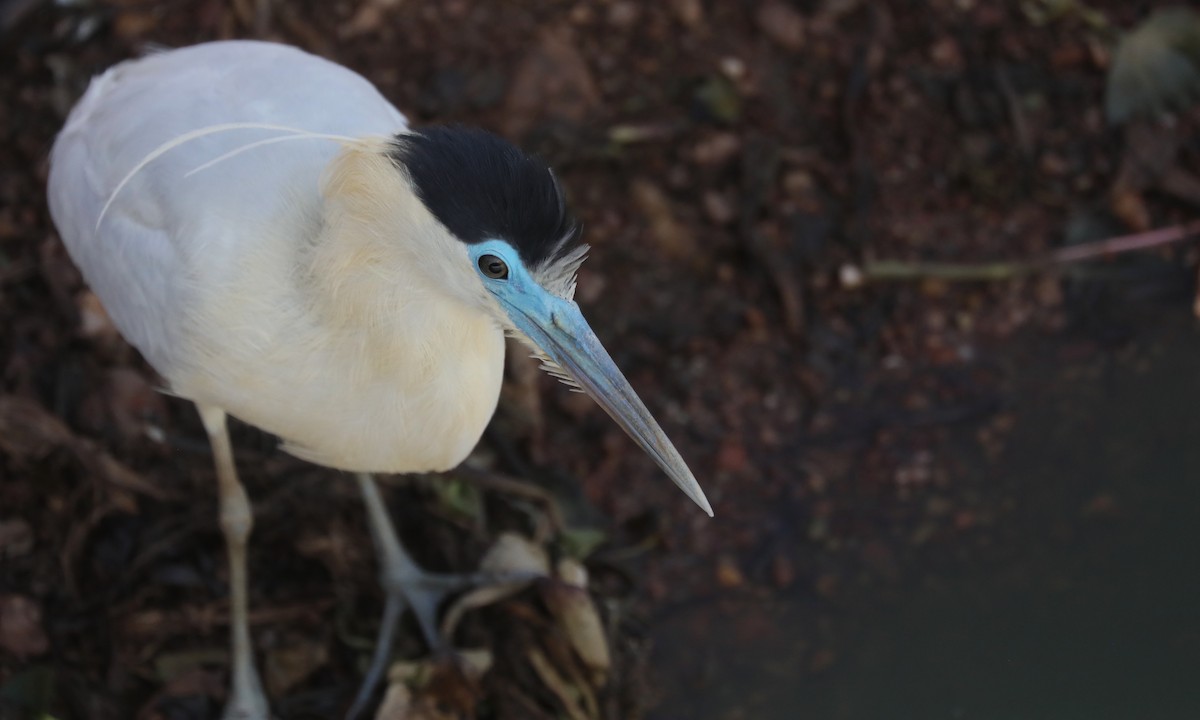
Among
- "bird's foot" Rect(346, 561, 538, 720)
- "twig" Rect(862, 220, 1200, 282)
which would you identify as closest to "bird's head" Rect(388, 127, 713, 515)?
"bird's foot" Rect(346, 561, 538, 720)

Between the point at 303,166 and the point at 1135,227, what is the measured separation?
2.48m

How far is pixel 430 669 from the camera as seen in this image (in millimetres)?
2814

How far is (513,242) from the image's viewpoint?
73.3 inches

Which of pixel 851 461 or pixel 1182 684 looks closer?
pixel 1182 684

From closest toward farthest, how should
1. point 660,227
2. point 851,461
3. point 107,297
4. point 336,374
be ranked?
point 336,374 → point 107,297 → point 851,461 → point 660,227

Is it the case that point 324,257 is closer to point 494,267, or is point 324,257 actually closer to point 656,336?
point 494,267

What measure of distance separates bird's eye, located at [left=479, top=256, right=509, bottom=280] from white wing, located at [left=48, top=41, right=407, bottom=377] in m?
0.41

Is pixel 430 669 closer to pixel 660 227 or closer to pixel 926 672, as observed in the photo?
pixel 926 672

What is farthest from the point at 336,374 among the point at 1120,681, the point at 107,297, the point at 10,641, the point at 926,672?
the point at 1120,681

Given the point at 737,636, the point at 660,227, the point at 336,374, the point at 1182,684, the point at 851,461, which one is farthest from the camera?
the point at 660,227

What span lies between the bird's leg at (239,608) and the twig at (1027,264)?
1.81 m

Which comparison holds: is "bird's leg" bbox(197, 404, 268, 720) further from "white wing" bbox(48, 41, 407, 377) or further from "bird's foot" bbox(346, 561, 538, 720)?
"white wing" bbox(48, 41, 407, 377)

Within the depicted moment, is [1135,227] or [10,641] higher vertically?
[1135,227]

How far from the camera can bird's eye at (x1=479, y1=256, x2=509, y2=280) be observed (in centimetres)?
189
